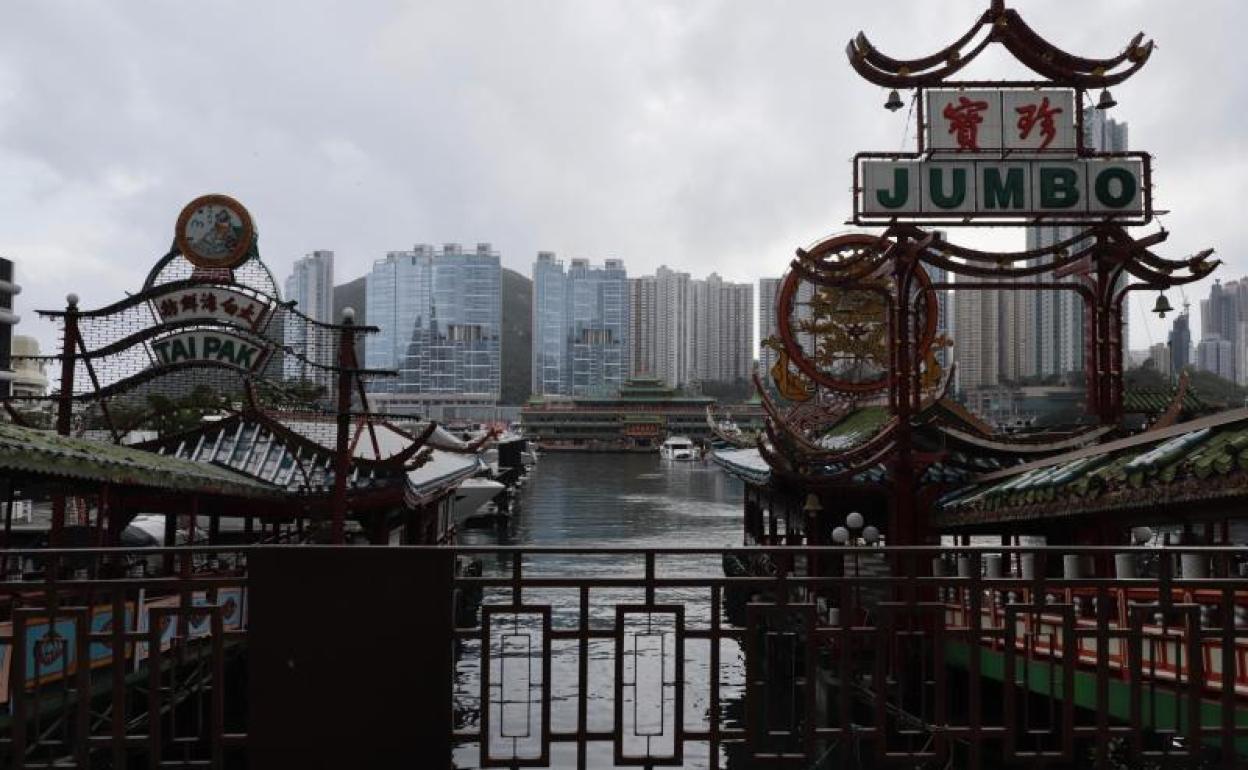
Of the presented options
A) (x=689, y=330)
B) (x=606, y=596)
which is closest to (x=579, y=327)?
(x=689, y=330)

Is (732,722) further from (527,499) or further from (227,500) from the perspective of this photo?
(527,499)

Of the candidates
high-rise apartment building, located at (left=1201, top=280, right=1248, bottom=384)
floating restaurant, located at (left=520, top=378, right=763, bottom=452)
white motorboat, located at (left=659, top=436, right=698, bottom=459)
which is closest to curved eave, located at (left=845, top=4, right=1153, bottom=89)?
high-rise apartment building, located at (left=1201, top=280, right=1248, bottom=384)

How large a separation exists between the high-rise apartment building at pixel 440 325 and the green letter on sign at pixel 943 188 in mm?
129400

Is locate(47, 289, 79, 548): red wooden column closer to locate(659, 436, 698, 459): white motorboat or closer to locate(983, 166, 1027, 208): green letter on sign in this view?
locate(983, 166, 1027, 208): green letter on sign

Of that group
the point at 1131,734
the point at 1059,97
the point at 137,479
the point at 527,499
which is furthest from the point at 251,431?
the point at 527,499

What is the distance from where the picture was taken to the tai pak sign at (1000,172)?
44.9ft

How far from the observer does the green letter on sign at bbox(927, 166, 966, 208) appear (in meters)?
13.7

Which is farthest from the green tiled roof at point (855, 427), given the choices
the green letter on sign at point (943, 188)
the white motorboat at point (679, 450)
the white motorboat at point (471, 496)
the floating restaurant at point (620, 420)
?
the floating restaurant at point (620, 420)

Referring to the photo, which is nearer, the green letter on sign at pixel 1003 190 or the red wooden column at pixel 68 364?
the green letter on sign at pixel 1003 190

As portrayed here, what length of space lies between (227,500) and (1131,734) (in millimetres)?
14457

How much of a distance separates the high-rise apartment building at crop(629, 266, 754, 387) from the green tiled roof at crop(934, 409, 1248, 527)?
439ft

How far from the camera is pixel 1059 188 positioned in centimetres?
1381

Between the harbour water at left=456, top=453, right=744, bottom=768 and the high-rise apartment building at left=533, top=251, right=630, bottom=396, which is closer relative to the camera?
the harbour water at left=456, top=453, right=744, bottom=768

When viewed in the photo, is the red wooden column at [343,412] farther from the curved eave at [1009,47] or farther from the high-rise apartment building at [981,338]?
the high-rise apartment building at [981,338]
